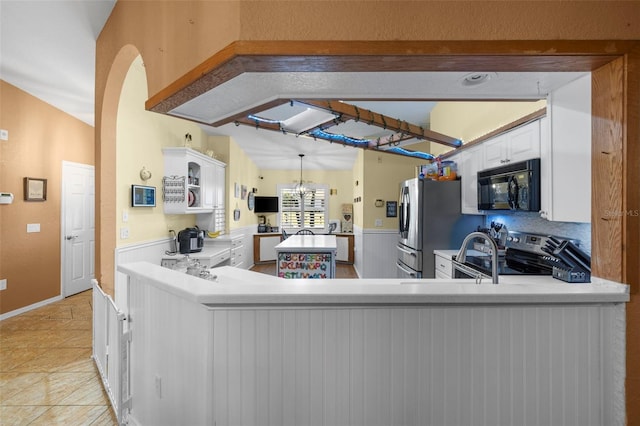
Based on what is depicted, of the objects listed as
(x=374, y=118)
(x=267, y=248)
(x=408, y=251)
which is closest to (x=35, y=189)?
(x=374, y=118)

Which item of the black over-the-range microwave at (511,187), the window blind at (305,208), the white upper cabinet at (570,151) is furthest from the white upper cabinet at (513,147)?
the window blind at (305,208)

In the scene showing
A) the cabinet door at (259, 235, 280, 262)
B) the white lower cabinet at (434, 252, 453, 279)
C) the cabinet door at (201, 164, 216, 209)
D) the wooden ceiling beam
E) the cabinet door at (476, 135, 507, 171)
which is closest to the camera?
the wooden ceiling beam

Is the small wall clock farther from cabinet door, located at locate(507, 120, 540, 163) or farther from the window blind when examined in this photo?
cabinet door, located at locate(507, 120, 540, 163)

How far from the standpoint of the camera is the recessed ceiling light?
4.57 feet

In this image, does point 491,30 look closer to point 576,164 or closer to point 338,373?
point 576,164

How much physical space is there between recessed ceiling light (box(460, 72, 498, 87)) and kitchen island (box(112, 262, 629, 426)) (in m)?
0.96

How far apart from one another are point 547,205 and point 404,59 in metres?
1.39

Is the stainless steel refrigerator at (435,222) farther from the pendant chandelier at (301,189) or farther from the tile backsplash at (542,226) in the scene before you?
the pendant chandelier at (301,189)

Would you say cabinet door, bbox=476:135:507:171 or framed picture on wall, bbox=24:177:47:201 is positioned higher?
cabinet door, bbox=476:135:507:171

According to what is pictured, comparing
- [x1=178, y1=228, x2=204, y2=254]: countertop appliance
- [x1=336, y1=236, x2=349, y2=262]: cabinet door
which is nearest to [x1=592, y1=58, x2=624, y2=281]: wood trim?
[x1=178, y1=228, x2=204, y2=254]: countertop appliance

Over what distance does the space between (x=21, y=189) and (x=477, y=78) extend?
4.79 metres

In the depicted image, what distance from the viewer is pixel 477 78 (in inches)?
56.9

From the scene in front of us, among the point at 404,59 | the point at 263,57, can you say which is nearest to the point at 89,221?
the point at 263,57

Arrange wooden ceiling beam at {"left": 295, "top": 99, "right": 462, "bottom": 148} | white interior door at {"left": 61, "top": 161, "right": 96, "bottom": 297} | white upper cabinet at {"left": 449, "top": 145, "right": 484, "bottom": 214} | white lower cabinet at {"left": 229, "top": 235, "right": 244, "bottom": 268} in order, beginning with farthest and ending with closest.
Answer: white lower cabinet at {"left": 229, "top": 235, "right": 244, "bottom": 268} < white interior door at {"left": 61, "top": 161, "right": 96, "bottom": 297} < white upper cabinet at {"left": 449, "top": 145, "right": 484, "bottom": 214} < wooden ceiling beam at {"left": 295, "top": 99, "right": 462, "bottom": 148}
